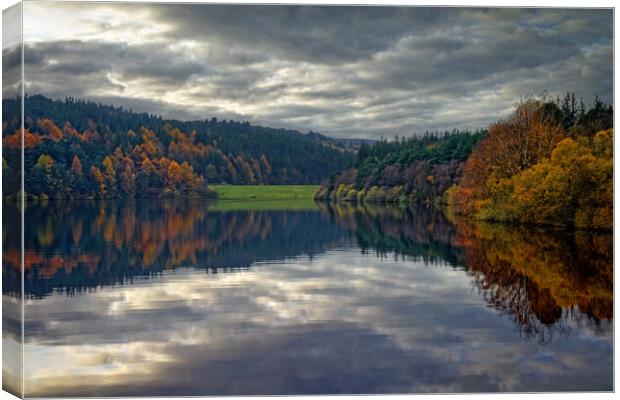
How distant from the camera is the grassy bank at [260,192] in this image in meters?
17.0


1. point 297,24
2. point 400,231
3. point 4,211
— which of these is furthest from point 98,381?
point 400,231

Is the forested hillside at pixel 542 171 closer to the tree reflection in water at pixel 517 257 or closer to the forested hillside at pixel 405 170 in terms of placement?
the tree reflection in water at pixel 517 257

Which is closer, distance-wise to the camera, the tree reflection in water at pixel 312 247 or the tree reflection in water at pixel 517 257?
the tree reflection in water at pixel 517 257

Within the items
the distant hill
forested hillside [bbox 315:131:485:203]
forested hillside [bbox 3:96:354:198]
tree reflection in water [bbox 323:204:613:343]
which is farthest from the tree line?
forested hillside [bbox 3:96:354:198]

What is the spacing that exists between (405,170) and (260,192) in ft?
23.5

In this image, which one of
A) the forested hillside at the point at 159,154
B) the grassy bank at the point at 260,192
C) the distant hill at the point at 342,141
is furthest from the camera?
the grassy bank at the point at 260,192

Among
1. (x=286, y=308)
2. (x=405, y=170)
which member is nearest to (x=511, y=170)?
(x=405, y=170)

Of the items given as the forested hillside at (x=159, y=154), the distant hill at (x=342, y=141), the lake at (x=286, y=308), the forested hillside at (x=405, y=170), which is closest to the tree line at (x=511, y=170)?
the forested hillside at (x=405, y=170)

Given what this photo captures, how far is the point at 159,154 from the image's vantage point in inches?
634

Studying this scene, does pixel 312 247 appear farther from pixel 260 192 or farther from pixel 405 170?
pixel 260 192

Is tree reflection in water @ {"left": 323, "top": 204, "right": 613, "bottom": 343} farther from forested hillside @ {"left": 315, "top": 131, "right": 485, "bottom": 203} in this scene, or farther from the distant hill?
the distant hill

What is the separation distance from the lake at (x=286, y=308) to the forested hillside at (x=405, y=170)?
2.81 feet

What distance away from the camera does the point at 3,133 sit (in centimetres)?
919

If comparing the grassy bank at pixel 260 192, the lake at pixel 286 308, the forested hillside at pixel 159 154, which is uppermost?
the forested hillside at pixel 159 154
